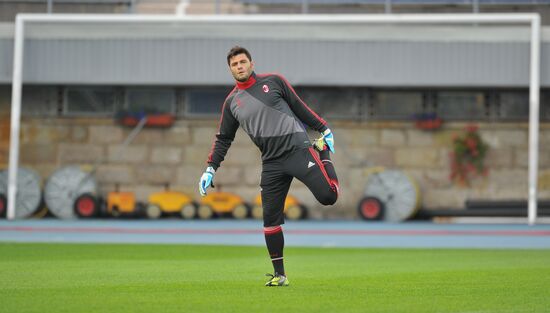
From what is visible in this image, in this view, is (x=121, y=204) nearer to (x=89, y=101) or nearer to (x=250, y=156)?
(x=89, y=101)

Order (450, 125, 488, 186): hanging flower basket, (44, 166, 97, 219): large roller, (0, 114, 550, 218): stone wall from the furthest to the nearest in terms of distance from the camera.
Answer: (0, 114, 550, 218): stone wall < (450, 125, 488, 186): hanging flower basket < (44, 166, 97, 219): large roller

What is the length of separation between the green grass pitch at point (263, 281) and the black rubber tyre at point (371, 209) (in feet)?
31.1

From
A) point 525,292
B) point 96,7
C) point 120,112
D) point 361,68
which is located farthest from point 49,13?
point 525,292

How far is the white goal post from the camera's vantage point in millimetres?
24031

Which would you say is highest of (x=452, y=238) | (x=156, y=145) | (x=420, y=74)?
(x=420, y=74)

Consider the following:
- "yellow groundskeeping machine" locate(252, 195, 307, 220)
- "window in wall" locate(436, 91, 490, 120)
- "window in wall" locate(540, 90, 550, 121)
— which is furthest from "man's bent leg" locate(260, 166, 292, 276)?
"window in wall" locate(540, 90, 550, 121)

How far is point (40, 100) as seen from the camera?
28297mm

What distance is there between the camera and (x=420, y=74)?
83.6 ft

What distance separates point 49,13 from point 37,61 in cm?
125

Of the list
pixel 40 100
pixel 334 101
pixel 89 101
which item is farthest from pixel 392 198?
pixel 40 100

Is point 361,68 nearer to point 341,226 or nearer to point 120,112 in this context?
point 341,226

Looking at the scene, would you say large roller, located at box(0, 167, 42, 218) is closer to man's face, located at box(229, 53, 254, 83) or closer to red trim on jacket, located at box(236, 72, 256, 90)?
red trim on jacket, located at box(236, 72, 256, 90)

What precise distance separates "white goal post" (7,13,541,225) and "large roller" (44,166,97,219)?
5.06 ft

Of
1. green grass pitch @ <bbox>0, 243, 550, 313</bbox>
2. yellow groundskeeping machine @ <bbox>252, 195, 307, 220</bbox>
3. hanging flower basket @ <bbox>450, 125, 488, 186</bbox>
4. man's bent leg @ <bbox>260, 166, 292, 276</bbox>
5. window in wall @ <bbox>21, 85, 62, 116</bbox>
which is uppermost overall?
window in wall @ <bbox>21, 85, 62, 116</bbox>
